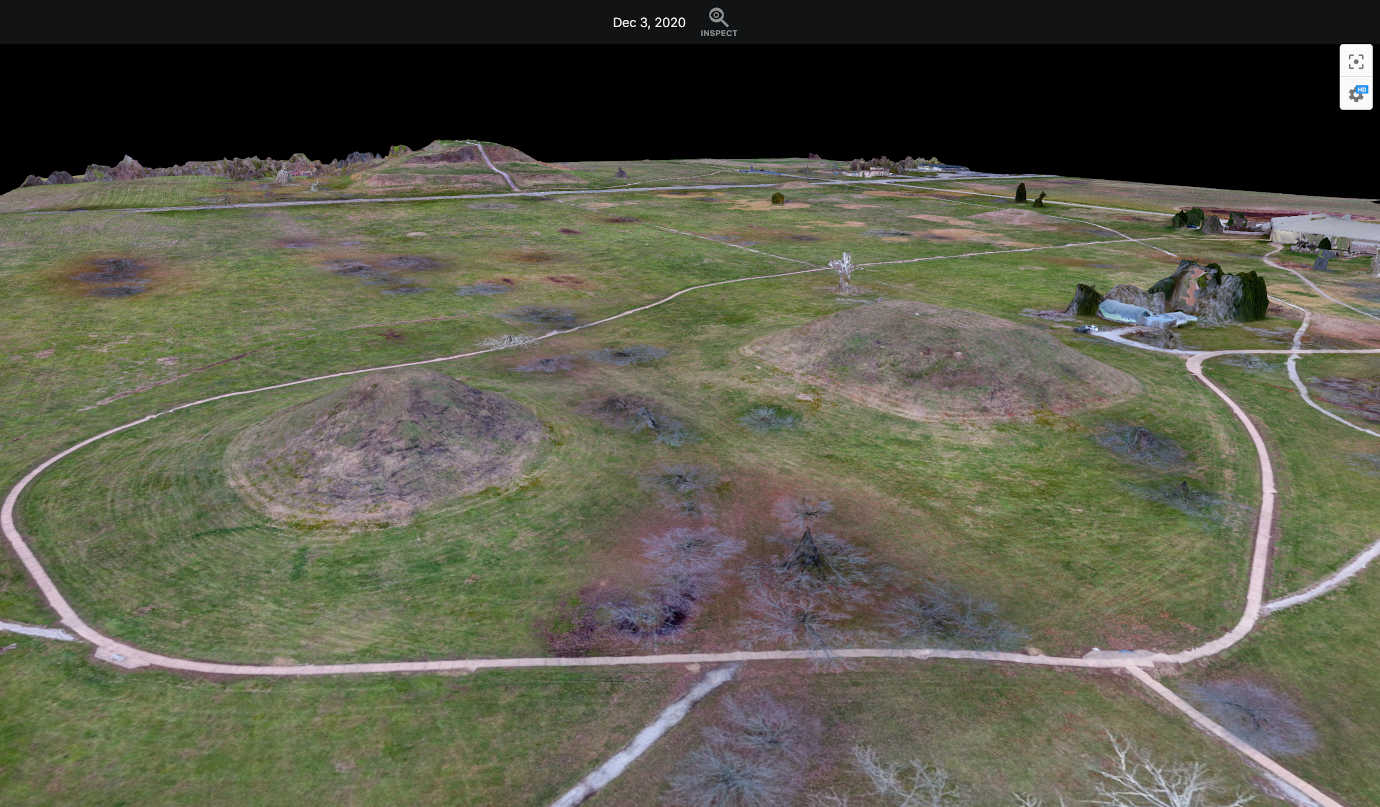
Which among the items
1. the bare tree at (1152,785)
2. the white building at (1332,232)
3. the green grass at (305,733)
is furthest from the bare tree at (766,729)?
the white building at (1332,232)

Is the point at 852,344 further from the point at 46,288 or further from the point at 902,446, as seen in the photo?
the point at 46,288

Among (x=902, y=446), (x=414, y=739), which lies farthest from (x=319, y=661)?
(x=902, y=446)

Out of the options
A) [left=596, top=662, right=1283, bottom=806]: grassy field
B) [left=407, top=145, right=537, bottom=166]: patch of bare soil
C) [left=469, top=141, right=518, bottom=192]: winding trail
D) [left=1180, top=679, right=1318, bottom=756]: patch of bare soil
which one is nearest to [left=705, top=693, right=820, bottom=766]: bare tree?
[left=596, top=662, right=1283, bottom=806]: grassy field

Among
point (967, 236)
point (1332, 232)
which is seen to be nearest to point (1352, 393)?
point (967, 236)

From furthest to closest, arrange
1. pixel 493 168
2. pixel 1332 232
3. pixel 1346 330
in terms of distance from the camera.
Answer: pixel 493 168 < pixel 1332 232 < pixel 1346 330

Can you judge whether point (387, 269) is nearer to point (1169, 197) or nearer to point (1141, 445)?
point (1141, 445)

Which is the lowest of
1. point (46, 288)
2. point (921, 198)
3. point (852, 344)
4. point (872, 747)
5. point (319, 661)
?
point (872, 747)

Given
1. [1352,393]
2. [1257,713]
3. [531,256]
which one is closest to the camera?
[1257,713]
